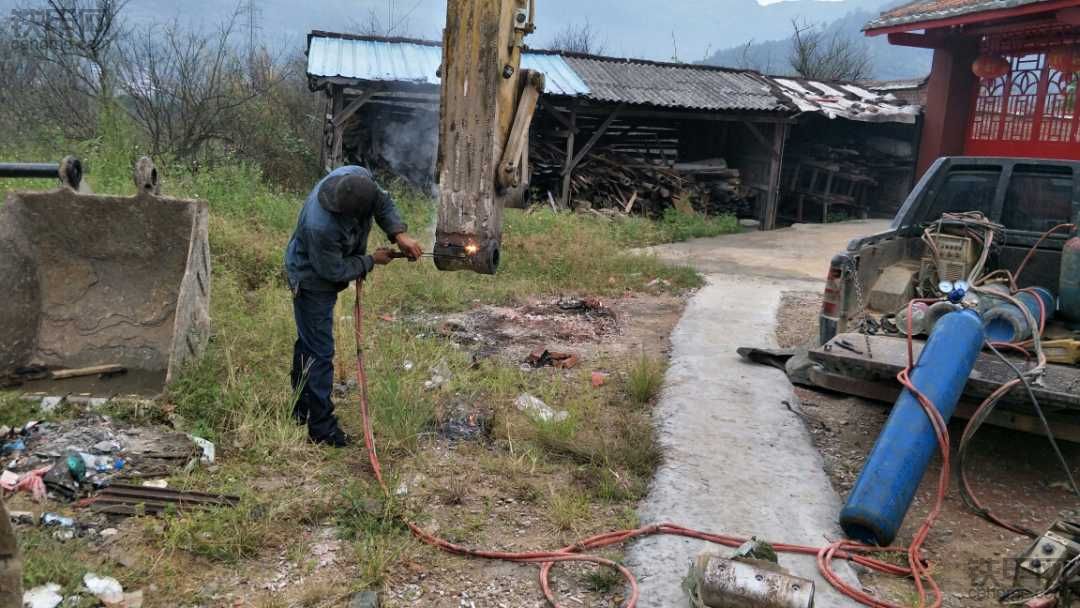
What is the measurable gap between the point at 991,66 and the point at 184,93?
1298 centimetres

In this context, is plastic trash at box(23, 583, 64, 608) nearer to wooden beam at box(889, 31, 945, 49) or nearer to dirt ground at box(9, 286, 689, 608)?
dirt ground at box(9, 286, 689, 608)

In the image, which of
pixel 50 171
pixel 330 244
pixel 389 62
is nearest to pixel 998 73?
pixel 389 62

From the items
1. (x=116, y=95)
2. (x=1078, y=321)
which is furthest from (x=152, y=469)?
(x=116, y=95)

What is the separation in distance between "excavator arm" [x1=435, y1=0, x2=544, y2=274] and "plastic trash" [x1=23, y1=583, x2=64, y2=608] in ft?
6.90

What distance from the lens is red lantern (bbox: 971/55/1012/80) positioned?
1209 centimetres

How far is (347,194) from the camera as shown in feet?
14.0

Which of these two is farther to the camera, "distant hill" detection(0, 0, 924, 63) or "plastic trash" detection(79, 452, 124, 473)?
"distant hill" detection(0, 0, 924, 63)

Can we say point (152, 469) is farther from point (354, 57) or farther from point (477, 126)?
point (354, 57)

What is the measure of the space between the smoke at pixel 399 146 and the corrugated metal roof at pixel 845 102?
720cm

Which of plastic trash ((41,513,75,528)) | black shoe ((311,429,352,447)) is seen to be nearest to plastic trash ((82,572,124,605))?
plastic trash ((41,513,75,528))

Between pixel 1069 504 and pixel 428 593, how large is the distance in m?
3.45

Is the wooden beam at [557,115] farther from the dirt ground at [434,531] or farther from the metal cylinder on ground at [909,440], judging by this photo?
the metal cylinder on ground at [909,440]

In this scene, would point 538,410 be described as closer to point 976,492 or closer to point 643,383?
point 643,383

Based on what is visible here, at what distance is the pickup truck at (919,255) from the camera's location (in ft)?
15.1
